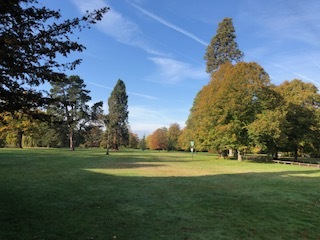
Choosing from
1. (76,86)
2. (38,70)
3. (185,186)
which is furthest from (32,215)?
(76,86)

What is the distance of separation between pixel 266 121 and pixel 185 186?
21.7 meters

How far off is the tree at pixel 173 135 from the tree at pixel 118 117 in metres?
20.1

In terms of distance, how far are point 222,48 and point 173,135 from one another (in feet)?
168

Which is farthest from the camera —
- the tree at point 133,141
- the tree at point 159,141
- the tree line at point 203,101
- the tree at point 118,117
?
the tree at point 133,141

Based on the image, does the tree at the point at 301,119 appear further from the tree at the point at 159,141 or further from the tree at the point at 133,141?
the tree at the point at 133,141

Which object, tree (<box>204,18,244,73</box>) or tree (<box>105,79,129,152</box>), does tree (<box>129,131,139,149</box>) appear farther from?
tree (<box>204,18,244,73</box>)

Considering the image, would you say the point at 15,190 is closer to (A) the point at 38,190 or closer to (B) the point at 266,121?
(A) the point at 38,190

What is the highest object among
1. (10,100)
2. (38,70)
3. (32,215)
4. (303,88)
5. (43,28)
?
(303,88)

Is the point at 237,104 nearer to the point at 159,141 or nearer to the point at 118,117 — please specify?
the point at 118,117

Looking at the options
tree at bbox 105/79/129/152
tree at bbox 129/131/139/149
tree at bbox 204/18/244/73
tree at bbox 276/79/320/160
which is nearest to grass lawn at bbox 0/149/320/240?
tree at bbox 276/79/320/160

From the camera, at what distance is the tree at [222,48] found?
2111 inches

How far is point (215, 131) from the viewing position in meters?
36.0

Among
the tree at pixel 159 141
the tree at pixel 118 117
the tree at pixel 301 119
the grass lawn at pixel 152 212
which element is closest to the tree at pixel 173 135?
the tree at pixel 159 141

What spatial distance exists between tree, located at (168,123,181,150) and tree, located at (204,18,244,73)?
143 feet
